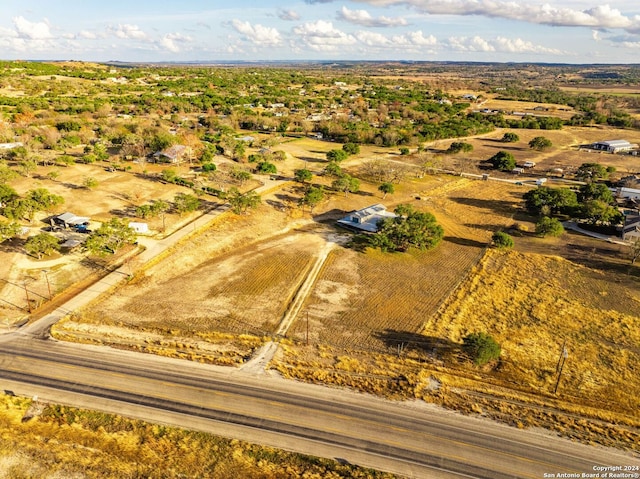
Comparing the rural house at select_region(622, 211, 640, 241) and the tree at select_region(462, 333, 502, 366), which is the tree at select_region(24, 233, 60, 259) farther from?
the rural house at select_region(622, 211, 640, 241)

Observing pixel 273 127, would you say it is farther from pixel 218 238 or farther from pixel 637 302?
pixel 637 302

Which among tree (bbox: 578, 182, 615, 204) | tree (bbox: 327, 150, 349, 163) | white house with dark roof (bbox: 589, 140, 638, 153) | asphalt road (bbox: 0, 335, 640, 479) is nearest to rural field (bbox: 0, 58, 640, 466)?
asphalt road (bbox: 0, 335, 640, 479)

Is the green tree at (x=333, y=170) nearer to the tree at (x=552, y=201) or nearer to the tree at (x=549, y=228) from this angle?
the tree at (x=552, y=201)

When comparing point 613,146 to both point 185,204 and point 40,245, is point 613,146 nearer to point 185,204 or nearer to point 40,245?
point 185,204

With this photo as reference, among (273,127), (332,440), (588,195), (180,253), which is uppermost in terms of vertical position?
(273,127)

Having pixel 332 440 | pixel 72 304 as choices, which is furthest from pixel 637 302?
pixel 72 304

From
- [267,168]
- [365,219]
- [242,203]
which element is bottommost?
[365,219]

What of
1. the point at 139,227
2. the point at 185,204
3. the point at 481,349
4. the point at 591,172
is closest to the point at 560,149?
the point at 591,172
